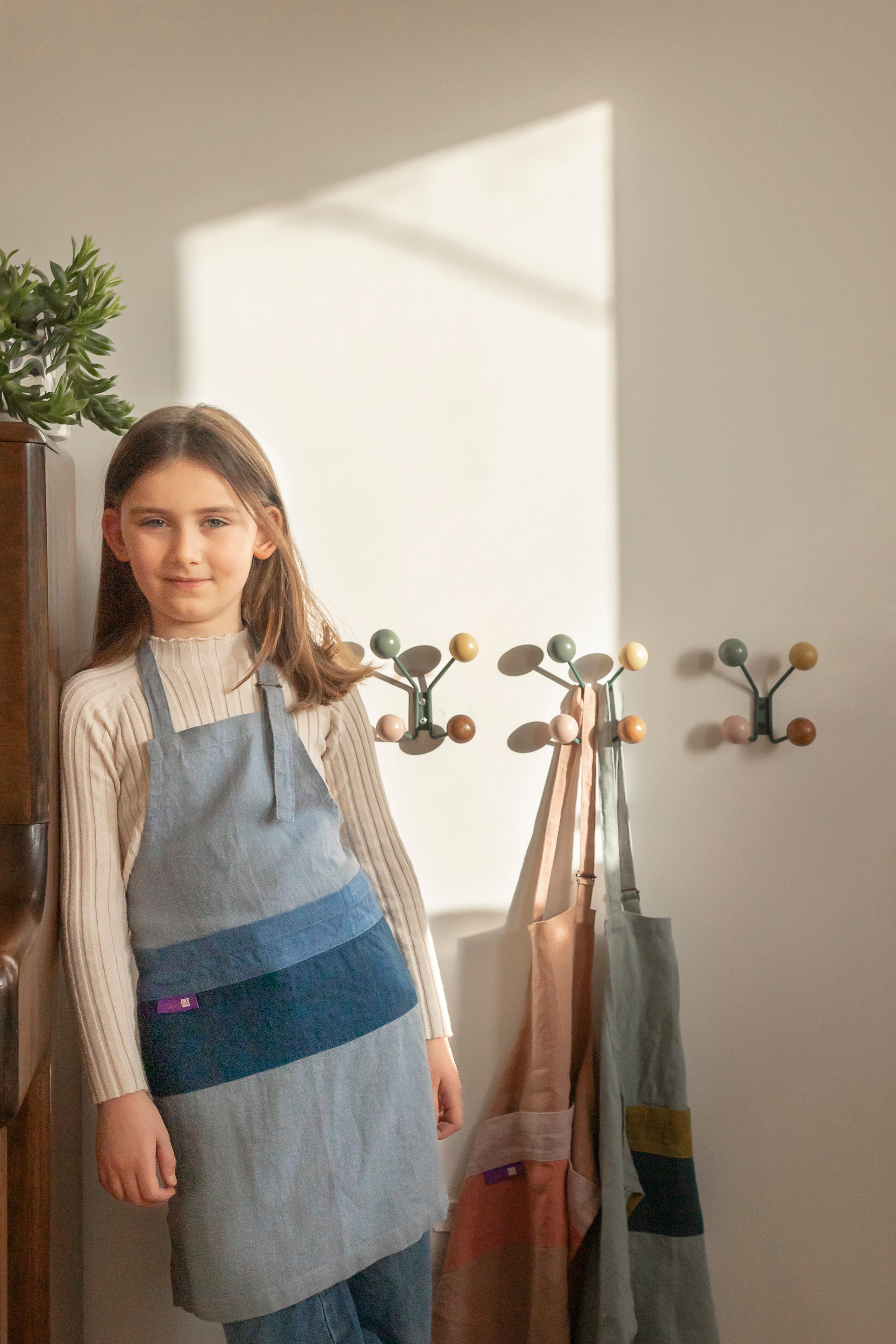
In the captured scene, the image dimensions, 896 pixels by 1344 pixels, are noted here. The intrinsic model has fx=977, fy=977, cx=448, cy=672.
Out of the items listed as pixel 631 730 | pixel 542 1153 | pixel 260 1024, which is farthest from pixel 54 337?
pixel 542 1153

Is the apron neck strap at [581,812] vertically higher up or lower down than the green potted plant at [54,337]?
lower down

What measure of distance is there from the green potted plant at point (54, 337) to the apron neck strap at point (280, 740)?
338 mm

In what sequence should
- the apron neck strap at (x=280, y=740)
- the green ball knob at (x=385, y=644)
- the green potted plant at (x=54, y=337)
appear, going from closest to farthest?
the green potted plant at (x=54, y=337) < the apron neck strap at (x=280, y=740) < the green ball knob at (x=385, y=644)

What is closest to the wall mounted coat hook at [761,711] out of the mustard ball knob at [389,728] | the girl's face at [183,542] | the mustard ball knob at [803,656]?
the mustard ball knob at [803,656]

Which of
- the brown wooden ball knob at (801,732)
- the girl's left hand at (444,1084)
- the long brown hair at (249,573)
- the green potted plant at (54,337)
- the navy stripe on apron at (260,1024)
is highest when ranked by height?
the green potted plant at (54,337)

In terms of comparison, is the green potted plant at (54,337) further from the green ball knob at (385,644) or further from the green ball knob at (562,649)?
the green ball knob at (562,649)

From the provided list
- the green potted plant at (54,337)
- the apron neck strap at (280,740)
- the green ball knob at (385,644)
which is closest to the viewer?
the green potted plant at (54,337)

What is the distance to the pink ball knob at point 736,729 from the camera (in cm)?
138

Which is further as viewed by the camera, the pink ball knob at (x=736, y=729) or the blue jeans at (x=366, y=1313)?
the pink ball knob at (x=736, y=729)

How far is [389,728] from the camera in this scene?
1.30 m

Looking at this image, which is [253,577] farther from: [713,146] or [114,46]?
[713,146]

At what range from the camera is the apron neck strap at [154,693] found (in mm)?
1034

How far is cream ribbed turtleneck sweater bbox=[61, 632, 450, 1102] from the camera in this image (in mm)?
967

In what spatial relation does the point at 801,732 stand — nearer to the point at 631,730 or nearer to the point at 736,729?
the point at 736,729
